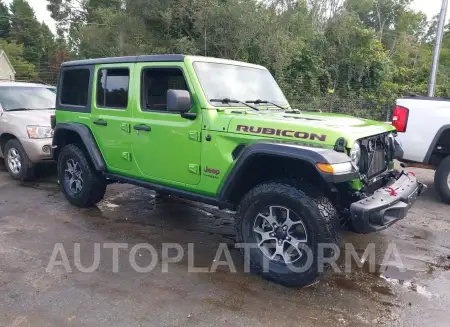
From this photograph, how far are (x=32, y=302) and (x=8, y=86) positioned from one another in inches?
225

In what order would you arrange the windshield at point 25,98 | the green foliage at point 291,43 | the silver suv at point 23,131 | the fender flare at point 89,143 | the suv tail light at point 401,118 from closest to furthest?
the fender flare at point 89,143
the suv tail light at point 401,118
the silver suv at point 23,131
the windshield at point 25,98
the green foliage at point 291,43

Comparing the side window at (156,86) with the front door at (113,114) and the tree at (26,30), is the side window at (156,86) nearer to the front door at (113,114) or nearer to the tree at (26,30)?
the front door at (113,114)

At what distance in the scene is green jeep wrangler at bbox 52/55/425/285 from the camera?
10.4 feet

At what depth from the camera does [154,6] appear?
57.1 feet

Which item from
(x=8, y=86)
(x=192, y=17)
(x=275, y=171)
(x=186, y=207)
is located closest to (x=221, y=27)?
(x=192, y=17)

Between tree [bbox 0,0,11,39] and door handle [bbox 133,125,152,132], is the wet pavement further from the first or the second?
tree [bbox 0,0,11,39]

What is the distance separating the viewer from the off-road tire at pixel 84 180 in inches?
201

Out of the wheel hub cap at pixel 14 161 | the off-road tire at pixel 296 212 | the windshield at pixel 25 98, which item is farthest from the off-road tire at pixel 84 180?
the windshield at pixel 25 98

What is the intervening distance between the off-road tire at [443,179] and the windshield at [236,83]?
304cm

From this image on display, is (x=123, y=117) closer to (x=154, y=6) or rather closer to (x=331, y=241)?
(x=331, y=241)

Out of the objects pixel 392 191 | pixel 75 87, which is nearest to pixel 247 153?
pixel 392 191

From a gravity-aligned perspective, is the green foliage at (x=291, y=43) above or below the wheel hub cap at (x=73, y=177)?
above

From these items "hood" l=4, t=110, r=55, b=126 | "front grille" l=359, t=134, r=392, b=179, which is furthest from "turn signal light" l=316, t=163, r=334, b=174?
"hood" l=4, t=110, r=55, b=126

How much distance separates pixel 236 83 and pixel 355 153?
156cm
